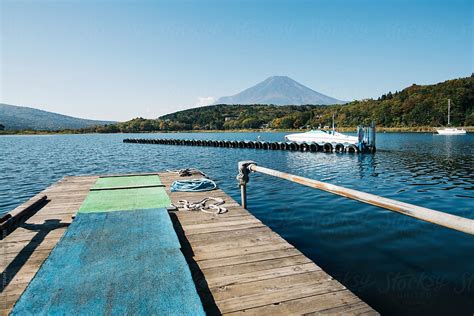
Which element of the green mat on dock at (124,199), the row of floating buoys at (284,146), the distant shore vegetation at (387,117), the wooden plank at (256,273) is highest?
the distant shore vegetation at (387,117)

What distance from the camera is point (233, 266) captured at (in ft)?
12.3

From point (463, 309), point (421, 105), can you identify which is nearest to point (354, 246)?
point (463, 309)

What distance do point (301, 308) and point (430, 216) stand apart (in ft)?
4.44

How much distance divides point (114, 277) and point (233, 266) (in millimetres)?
1330

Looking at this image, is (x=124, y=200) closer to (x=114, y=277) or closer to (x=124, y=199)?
(x=124, y=199)

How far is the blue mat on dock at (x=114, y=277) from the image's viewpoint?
2.63 m

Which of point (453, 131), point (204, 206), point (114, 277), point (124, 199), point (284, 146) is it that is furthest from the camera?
point (453, 131)

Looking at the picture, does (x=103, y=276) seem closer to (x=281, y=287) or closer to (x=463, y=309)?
(x=281, y=287)

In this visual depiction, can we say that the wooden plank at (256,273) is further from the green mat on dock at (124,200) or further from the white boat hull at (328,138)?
the white boat hull at (328,138)

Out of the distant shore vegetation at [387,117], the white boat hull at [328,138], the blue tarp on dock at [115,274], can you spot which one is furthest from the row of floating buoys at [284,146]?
the distant shore vegetation at [387,117]

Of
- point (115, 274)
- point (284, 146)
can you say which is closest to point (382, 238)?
Result: point (115, 274)

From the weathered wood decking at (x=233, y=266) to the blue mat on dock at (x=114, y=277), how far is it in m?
0.28

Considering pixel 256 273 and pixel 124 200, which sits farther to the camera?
pixel 124 200

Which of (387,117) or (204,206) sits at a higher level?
(387,117)
